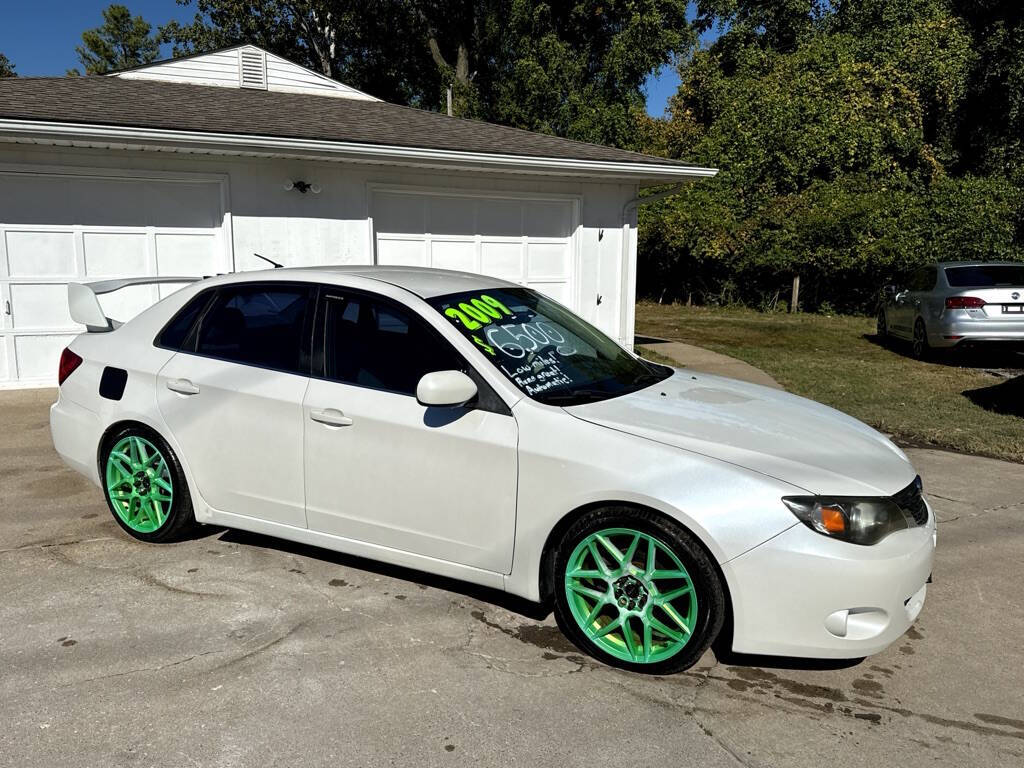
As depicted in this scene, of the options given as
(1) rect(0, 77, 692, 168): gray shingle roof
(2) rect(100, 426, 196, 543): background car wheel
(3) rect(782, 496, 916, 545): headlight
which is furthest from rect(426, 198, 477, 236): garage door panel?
(3) rect(782, 496, 916, 545): headlight

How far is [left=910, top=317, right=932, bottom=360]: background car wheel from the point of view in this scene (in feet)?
40.8

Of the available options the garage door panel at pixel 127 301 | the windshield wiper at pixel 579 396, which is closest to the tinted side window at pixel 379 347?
the windshield wiper at pixel 579 396

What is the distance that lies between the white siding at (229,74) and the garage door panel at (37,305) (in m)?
4.89

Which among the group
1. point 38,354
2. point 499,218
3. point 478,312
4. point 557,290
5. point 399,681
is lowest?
point 399,681

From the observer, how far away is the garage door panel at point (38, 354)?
359 inches

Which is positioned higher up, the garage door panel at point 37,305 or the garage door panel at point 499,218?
the garage door panel at point 499,218

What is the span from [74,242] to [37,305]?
81cm

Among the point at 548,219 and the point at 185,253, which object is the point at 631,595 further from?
the point at 548,219

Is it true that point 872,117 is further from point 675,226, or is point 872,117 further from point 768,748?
point 768,748

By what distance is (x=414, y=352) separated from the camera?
385 centimetres

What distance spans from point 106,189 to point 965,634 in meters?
9.08

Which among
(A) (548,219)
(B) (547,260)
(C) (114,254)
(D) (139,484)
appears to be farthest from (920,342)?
(D) (139,484)

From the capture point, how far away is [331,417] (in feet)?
12.6

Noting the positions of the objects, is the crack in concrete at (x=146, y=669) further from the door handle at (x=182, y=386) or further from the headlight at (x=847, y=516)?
the headlight at (x=847, y=516)
